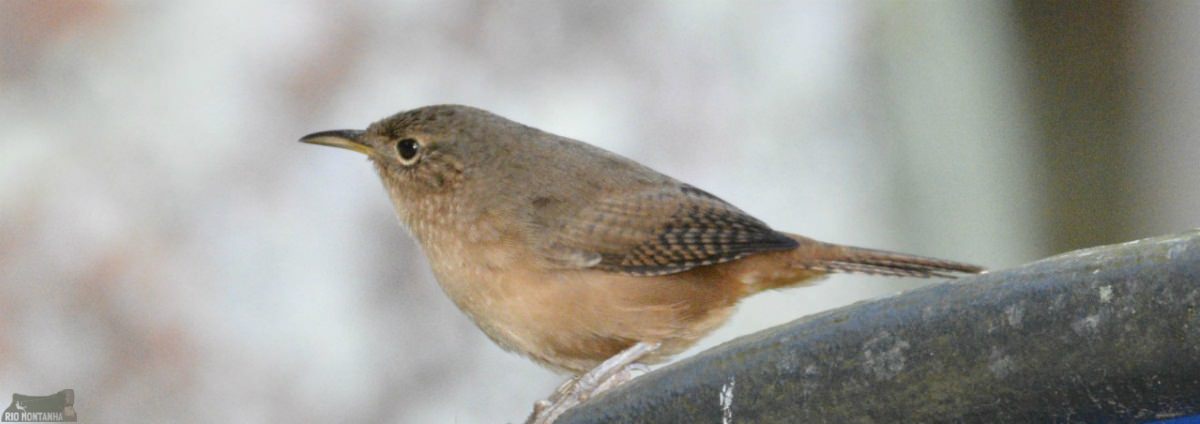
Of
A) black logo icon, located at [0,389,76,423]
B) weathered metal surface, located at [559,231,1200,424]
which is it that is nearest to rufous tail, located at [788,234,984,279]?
weathered metal surface, located at [559,231,1200,424]

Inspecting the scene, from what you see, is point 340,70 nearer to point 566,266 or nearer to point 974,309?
point 566,266

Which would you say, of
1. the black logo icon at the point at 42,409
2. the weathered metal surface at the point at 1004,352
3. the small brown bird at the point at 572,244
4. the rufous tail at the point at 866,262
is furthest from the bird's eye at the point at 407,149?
the weathered metal surface at the point at 1004,352

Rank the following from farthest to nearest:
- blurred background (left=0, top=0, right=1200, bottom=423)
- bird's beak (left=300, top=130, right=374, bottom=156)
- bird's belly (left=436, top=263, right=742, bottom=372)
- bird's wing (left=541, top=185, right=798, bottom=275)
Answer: blurred background (left=0, top=0, right=1200, bottom=423) → bird's beak (left=300, top=130, right=374, bottom=156) → bird's wing (left=541, top=185, right=798, bottom=275) → bird's belly (left=436, top=263, right=742, bottom=372)

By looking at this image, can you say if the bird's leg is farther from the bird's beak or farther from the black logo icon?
the black logo icon

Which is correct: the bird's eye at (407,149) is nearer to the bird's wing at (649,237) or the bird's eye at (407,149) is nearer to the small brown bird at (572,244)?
the small brown bird at (572,244)

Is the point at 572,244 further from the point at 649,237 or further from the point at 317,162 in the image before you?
the point at 317,162
